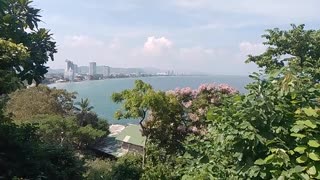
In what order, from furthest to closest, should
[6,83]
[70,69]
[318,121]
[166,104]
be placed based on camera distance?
[70,69] → [166,104] → [6,83] → [318,121]

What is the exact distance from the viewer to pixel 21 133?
24.3ft

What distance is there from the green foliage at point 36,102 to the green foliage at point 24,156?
14.4m

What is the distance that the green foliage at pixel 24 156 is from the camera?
6676 millimetres

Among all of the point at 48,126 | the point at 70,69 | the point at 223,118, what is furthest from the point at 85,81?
the point at 223,118

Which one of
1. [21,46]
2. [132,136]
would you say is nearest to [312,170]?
[21,46]

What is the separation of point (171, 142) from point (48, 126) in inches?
389

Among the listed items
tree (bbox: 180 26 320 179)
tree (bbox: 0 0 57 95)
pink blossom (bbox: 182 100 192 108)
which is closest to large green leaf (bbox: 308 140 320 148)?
tree (bbox: 180 26 320 179)

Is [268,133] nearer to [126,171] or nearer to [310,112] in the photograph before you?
[310,112]

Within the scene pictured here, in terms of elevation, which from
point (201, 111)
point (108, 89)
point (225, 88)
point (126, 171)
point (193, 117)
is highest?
point (225, 88)

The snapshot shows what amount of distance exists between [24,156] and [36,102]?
55.7 feet

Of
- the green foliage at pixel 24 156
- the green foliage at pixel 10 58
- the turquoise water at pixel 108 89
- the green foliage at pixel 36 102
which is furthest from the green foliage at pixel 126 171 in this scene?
the green foliage at pixel 36 102

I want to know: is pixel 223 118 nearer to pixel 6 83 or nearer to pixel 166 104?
pixel 6 83

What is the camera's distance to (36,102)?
23.3 metres

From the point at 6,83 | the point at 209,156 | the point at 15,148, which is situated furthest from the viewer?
the point at 15,148
